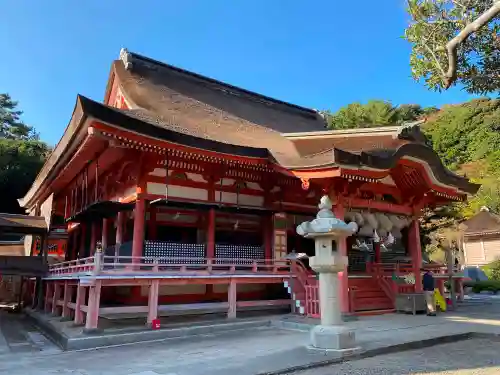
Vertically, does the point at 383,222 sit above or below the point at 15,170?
below

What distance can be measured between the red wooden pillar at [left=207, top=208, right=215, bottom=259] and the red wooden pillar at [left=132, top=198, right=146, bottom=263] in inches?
79.9

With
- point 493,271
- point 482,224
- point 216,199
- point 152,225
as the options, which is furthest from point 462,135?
point 152,225

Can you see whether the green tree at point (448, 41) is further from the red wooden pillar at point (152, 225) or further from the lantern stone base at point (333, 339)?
the red wooden pillar at point (152, 225)

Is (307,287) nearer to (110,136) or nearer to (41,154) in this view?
(110,136)

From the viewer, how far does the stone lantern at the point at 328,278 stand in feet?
22.2

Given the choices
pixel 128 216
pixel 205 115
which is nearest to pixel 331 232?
pixel 128 216

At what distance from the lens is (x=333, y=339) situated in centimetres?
670

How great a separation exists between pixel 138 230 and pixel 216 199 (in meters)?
2.60

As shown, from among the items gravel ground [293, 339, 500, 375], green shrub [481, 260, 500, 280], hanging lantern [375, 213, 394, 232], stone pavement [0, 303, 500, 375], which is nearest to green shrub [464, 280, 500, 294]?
green shrub [481, 260, 500, 280]

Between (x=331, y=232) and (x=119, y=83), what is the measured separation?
37.1 ft

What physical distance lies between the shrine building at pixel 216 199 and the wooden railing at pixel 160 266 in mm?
58

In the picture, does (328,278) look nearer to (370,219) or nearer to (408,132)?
(370,219)

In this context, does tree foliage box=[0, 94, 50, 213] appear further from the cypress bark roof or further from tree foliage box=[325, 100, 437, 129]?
the cypress bark roof

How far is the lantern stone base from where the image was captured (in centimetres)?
666
